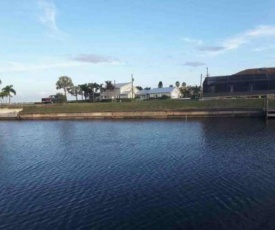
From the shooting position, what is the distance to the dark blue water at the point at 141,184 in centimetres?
2272

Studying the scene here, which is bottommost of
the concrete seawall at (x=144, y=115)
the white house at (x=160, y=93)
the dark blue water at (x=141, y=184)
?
the dark blue water at (x=141, y=184)

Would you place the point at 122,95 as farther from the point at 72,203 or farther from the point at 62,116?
the point at 72,203

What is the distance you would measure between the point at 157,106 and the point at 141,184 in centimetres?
7915

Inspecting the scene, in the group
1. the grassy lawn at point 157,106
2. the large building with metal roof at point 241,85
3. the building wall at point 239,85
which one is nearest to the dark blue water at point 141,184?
the grassy lawn at point 157,106

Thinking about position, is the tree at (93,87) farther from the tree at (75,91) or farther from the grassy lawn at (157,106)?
the grassy lawn at (157,106)

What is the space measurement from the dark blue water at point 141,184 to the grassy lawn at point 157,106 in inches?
1687

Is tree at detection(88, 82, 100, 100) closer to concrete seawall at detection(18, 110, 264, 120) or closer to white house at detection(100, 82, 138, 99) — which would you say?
white house at detection(100, 82, 138, 99)

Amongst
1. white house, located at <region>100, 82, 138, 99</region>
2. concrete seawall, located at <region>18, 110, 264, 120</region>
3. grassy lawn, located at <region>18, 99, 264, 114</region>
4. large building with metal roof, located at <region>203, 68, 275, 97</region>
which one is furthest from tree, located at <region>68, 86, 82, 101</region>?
large building with metal roof, located at <region>203, 68, 275, 97</region>

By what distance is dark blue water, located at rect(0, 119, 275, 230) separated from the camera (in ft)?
74.5

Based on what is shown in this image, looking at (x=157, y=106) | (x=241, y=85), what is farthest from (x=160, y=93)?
(x=157, y=106)

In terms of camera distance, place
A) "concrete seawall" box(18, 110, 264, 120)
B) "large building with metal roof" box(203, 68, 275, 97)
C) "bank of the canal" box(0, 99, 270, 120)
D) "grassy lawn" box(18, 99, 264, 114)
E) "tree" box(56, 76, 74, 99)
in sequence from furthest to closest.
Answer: "tree" box(56, 76, 74, 99) → "large building with metal roof" box(203, 68, 275, 97) → "grassy lawn" box(18, 99, 264, 114) → "bank of the canal" box(0, 99, 270, 120) → "concrete seawall" box(18, 110, 264, 120)

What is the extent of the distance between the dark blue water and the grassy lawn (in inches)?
1687

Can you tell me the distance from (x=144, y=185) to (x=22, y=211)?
1122cm

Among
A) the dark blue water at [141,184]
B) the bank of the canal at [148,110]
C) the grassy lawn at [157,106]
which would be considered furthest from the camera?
the grassy lawn at [157,106]
